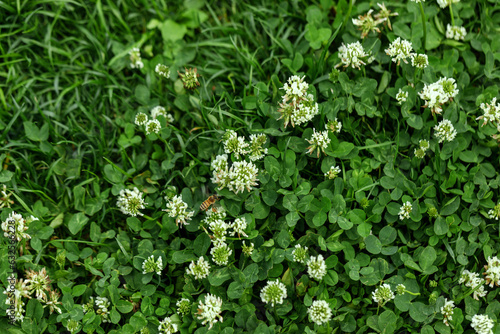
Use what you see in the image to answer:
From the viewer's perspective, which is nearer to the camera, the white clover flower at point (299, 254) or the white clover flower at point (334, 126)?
the white clover flower at point (299, 254)

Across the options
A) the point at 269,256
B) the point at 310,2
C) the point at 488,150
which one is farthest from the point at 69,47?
the point at 488,150

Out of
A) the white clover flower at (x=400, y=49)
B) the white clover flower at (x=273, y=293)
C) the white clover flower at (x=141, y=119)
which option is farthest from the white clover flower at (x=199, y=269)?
the white clover flower at (x=400, y=49)

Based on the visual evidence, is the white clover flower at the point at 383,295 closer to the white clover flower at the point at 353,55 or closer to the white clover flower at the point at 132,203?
the white clover flower at the point at 353,55

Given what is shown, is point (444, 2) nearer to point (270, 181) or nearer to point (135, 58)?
point (270, 181)

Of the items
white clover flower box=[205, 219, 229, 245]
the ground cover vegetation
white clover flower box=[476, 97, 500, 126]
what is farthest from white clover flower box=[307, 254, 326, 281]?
white clover flower box=[476, 97, 500, 126]

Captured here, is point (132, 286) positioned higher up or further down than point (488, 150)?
further down

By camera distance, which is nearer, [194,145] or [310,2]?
[194,145]

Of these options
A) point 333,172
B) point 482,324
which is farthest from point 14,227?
point 482,324

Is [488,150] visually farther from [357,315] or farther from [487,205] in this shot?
[357,315]
